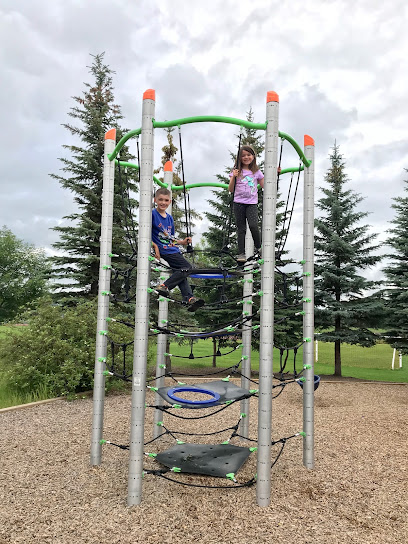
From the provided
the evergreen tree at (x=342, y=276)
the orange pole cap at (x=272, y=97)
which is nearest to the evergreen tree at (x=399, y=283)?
the evergreen tree at (x=342, y=276)

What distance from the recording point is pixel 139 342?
3.25 metres

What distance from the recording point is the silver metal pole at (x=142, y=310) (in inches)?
126

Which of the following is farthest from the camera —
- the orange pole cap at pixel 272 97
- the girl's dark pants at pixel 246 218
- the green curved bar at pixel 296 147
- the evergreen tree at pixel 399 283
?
the evergreen tree at pixel 399 283

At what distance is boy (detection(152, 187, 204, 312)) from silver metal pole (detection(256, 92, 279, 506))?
0.86 meters

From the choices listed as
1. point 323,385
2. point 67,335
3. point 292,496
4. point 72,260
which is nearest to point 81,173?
point 72,260

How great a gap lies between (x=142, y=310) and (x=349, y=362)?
50.2 ft

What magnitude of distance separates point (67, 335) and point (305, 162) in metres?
5.65

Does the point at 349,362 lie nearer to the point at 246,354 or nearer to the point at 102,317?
the point at 246,354

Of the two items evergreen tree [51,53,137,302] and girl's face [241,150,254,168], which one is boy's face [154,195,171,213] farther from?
evergreen tree [51,53,137,302]

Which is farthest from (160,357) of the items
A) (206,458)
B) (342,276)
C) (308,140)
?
(342,276)

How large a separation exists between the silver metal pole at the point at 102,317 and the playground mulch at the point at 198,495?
0.97 feet

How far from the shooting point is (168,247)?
164 inches

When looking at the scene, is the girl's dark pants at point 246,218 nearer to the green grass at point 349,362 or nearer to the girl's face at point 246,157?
the girl's face at point 246,157

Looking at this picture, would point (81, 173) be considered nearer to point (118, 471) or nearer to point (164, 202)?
point (164, 202)
